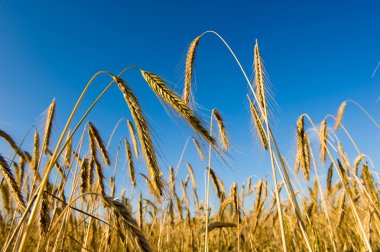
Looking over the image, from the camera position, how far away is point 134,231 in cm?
158

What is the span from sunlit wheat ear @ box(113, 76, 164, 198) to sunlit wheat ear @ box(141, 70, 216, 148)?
0.66 ft

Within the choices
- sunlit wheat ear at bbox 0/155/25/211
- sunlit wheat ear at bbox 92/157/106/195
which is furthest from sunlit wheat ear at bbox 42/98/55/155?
sunlit wheat ear at bbox 0/155/25/211

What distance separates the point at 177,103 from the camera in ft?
7.19

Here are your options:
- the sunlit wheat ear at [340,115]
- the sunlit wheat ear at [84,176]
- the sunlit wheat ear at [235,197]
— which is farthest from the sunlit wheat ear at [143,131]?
the sunlit wheat ear at [340,115]

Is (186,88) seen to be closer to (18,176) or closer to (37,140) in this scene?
(37,140)

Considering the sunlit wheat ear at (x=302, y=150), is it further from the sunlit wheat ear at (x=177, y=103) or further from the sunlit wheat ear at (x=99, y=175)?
the sunlit wheat ear at (x=99, y=175)

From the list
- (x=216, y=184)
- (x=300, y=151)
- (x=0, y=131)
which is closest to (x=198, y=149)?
(x=216, y=184)

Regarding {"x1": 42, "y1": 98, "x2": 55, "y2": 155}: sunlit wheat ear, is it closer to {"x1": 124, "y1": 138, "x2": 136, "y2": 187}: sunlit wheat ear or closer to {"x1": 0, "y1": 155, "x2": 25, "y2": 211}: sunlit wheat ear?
{"x1": 0, "y1": 155, "x2": 25, "y2": 211}: sunlit wheat ear

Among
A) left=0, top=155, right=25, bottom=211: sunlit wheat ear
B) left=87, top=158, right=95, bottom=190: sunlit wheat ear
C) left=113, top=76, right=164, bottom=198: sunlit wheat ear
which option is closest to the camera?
left=113, top=76, right=164, bottom=198: sunlit wheat ear

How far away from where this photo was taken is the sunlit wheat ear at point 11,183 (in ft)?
7.24

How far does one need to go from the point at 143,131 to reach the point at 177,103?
0.31 metres

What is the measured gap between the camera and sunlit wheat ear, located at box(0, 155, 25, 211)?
7.24 ft

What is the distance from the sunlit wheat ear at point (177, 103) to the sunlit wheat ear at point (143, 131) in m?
0.20

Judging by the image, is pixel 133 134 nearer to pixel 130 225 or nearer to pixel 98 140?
pixel 98 140
